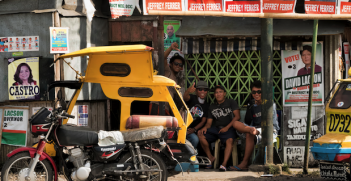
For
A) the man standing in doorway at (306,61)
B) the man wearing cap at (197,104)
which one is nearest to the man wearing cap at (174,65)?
the man wearing cap at (197,104)

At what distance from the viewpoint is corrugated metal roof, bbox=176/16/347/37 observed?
8.50 m

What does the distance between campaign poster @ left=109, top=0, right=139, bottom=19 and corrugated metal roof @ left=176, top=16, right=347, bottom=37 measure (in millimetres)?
1149

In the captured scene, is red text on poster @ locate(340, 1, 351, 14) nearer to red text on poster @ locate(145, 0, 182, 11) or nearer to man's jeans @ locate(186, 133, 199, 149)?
red text on poster @ locate(145, 0, 182, 11)

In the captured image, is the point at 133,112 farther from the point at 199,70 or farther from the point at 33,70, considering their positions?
the point at 33,70

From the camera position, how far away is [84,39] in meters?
8.66

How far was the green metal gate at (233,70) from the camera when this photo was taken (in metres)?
9.18

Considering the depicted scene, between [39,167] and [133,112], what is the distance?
12.2 ft

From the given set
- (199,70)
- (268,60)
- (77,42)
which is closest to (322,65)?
(268,60)

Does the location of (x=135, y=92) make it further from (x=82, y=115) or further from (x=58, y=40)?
(x=82, y=115)

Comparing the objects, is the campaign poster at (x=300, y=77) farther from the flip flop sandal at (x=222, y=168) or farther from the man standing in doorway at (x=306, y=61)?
the flip flop sandal at (x=222, y=168)

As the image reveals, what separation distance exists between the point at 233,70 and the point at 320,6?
238 cm

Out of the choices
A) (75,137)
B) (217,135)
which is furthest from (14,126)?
(217,135)

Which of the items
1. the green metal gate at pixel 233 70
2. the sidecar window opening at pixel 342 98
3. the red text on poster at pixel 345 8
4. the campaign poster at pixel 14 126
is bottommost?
the campaign poster at pixel 14 126

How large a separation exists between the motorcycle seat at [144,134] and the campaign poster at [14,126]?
314 centimetres
